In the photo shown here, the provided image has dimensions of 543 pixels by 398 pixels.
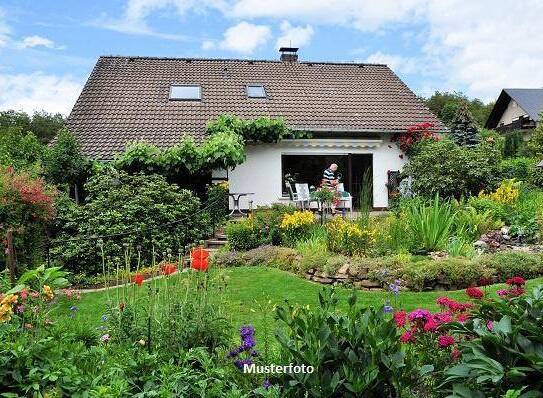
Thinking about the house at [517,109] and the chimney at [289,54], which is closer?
the chimney at [289,54]

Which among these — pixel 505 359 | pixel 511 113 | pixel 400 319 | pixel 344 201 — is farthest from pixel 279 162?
pixel 511 113

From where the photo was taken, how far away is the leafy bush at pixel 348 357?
3.36 meters

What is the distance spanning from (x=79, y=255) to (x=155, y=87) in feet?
34.7

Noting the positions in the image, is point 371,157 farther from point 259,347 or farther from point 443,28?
point 259,347

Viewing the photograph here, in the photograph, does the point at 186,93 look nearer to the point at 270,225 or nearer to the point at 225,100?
the point at 225,100

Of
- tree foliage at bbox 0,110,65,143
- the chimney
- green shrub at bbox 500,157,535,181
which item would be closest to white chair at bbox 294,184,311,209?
the chimney

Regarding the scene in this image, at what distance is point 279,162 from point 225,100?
3.24 meters

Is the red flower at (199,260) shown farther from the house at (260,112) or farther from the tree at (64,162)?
the house at (260,112)

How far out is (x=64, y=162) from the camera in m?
15.1

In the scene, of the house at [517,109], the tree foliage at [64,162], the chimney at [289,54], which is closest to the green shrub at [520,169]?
the chimney at [289,54]

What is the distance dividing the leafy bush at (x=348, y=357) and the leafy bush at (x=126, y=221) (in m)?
7.68

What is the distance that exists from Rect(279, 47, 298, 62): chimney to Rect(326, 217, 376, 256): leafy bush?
595 inches

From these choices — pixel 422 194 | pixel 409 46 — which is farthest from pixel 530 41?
pixel 422 194

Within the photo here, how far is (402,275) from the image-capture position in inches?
335
